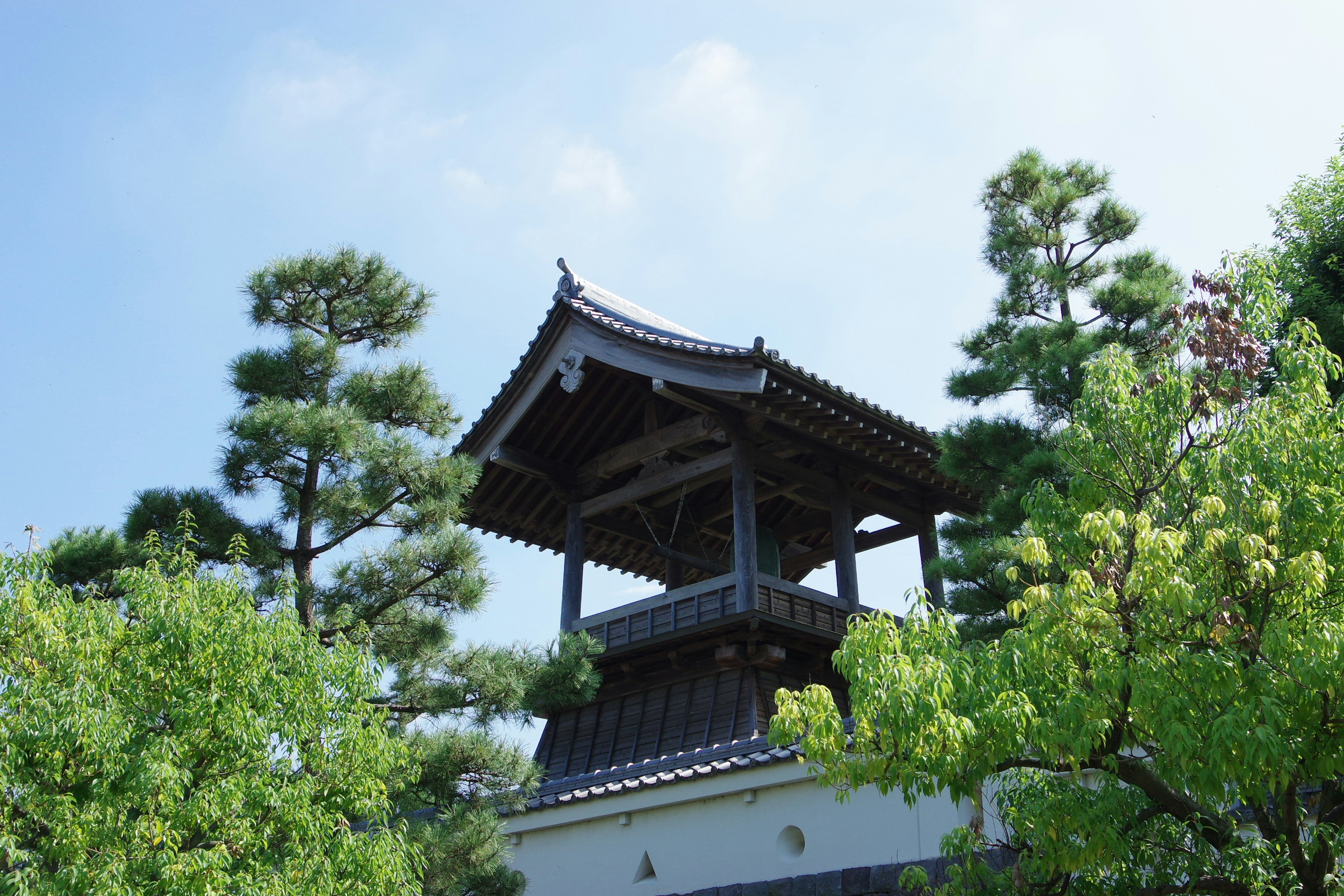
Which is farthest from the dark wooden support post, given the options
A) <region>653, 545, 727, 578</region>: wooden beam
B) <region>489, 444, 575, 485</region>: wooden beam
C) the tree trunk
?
the tree trunk

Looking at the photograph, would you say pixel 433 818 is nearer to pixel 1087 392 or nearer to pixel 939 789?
pixel 939 789

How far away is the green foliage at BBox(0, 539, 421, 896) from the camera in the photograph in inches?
272

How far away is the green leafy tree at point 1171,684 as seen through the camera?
555 centimetres

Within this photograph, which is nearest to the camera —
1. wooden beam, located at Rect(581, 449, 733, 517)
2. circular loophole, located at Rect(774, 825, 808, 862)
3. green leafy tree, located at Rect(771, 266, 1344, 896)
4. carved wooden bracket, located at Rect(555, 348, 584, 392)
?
green leafy tree, located at Rect(771, 266, 1344, 896)

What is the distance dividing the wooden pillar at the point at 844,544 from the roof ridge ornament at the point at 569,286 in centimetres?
407

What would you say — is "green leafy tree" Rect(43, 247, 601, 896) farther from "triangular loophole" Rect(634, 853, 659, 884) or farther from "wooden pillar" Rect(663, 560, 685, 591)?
"wooden pillar" Rect(663, 560, 685, 591)

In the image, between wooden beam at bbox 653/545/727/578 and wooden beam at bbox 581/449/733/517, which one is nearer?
wooden beam at bbox 581/449/733/517

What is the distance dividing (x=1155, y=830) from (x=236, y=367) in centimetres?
813

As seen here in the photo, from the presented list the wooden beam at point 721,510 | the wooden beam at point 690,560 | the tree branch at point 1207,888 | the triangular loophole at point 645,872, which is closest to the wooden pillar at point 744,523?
the wooden beam at point 690,560

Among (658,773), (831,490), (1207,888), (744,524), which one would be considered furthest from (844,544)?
(1207,888)

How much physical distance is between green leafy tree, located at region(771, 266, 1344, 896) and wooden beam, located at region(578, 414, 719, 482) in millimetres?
7344

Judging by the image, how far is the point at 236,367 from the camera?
34.0 ft

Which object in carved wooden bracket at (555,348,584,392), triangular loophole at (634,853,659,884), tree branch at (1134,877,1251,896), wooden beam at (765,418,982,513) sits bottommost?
tree branch at (1134,877,1251,896)

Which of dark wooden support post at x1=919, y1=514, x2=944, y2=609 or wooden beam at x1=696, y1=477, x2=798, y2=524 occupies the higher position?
wooden beam at x1=696, y1=477, x2=798, y2=524
